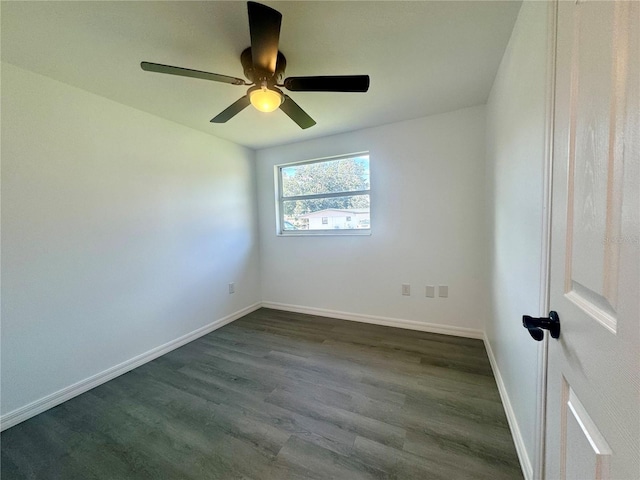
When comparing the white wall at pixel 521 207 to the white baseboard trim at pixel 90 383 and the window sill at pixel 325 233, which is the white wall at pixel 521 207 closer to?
the window sill at pixel 325 233

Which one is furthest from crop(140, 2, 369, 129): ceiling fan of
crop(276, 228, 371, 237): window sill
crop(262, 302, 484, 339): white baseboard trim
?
crop(262, 302, 484, 339): white baseboard trim

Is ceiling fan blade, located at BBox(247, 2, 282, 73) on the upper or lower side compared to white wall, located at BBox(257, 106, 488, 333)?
upper

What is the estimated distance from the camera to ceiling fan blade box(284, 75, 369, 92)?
1373 mm

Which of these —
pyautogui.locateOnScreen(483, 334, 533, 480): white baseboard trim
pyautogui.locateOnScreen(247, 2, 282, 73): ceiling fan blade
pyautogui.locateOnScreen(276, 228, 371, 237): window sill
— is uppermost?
pyautogui.locateOnScreen(247, 2, 282, 73): ceiling fan blade

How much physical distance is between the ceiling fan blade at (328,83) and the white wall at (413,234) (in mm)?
1468

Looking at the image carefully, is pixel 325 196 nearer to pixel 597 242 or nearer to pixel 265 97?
pixel 265 97

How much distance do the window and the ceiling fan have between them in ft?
4.79

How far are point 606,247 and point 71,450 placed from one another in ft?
8.10

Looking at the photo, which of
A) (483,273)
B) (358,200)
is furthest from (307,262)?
(483,273)

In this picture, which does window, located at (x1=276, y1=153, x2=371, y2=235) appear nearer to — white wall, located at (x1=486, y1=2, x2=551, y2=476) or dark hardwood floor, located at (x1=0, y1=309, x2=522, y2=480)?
white wall, located at (x1=486, y1=2, x2=551, y2=476)

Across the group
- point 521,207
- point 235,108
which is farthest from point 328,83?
point 521,207

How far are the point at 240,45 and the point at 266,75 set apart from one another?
0.95ft

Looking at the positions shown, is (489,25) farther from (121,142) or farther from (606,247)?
(121,142)

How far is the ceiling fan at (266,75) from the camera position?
1.13m
